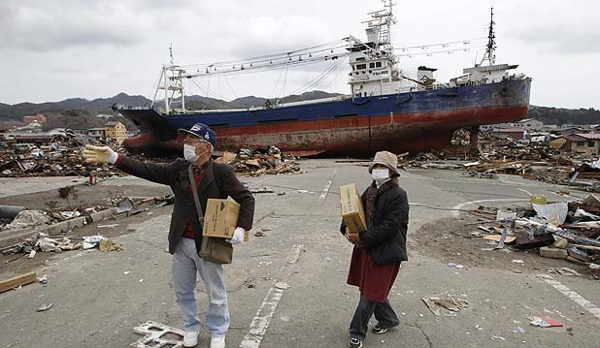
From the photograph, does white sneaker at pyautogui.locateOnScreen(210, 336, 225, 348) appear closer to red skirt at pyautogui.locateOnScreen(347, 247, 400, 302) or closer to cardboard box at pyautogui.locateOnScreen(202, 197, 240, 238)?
cardboard box at pyautogui.locateOnScreen(202, 197, 240, 238)

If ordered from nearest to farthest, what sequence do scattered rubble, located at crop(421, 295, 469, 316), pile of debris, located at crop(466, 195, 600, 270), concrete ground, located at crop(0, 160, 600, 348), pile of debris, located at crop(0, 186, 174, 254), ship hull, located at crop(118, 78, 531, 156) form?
concrete ground, located at crop(0, 160, 600, 348), scattered rubble, located at crop(421, 295, 469, 316), pile of debris, located at crop(466, 195, 600, 270), pile of debris, located at crop(0, 186, 174, 254), ship hull, located at crop(118, 78, 531, 156)

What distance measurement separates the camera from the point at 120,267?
4566 mm

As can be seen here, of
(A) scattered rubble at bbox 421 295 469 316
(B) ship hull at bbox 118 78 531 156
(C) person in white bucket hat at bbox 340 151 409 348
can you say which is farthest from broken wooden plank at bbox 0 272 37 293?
(B) ship hull at bbox 118 78 531 156

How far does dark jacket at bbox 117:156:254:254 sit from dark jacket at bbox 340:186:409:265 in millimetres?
990

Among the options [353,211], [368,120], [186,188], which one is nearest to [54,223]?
[186,188]

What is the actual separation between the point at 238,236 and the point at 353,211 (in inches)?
35.8

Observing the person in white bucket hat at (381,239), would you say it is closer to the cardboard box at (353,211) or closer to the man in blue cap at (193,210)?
the cardboard box at (353,211)

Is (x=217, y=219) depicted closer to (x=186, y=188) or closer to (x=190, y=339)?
(x=186, y=188)

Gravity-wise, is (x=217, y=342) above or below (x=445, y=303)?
above

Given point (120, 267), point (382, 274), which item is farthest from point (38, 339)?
point (382, 274)

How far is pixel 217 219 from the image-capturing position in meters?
2.57

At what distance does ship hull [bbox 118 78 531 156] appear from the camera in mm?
19469

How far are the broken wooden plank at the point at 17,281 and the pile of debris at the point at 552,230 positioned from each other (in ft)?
20.6

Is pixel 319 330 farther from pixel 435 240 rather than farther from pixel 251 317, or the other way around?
pixel 435 240
